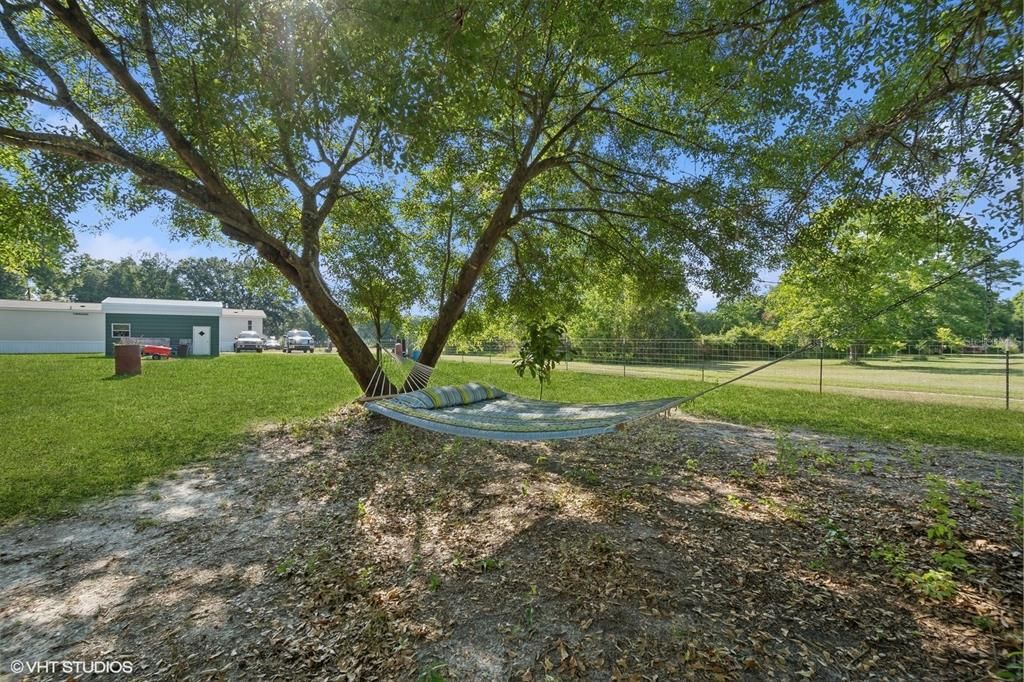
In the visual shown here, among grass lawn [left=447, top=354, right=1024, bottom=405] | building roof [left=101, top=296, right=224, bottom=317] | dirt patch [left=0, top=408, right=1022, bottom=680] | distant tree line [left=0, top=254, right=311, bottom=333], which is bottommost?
dirt patch [left=0, top=408, right=1022, bottom=680]

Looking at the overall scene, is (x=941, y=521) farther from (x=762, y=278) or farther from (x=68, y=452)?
(x=68, y=452)

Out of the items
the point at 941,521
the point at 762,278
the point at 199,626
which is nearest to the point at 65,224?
the point at 199,626

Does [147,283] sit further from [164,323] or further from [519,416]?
[519,416]

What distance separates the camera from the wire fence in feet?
22.3

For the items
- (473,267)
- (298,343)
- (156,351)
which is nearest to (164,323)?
(156,351)

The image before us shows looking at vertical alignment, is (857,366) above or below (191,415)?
above

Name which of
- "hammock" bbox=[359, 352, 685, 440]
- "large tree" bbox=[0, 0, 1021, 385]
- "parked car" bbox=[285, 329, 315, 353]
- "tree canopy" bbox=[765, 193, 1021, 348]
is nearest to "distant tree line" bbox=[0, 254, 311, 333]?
"parked car" bbox=[285, 329, 315, 353]

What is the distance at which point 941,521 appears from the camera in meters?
2.35

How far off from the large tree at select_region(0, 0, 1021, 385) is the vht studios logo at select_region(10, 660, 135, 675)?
2575 millimetres

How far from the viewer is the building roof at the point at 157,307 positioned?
51.1ft

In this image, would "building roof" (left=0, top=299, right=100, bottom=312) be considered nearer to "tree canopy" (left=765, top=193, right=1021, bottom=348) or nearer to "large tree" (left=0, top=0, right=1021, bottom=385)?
"large tree" (left=0, top=0, right=1021, bottom=385)

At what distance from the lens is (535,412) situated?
3.61 m

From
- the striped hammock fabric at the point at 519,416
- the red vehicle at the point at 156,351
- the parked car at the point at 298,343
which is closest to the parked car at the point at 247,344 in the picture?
the parked car at the point at 298,343

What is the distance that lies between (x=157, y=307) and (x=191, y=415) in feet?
44.6
